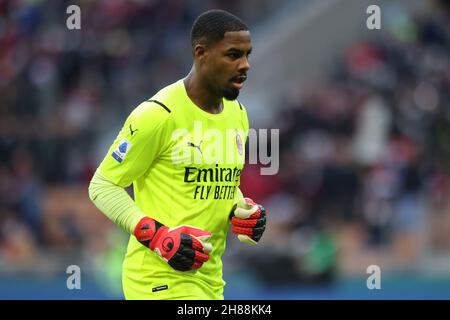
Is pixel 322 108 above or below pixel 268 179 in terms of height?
above

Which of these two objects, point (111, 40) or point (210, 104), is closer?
point (210, 104)

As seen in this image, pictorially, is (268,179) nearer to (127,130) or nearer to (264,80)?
(264,80)

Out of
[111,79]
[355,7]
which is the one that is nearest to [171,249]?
[111,79]

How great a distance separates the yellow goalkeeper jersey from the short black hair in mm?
346

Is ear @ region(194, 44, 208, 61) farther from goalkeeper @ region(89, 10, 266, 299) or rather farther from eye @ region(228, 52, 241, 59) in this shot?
eye @ region(228, 52, 241, 59)

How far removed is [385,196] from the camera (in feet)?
48.6

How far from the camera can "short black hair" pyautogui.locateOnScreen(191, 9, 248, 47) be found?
633 cm

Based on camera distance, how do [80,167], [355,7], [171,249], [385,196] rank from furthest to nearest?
1. [355,7]
2. [80,167]
3. [385,196]
4. [171,249]

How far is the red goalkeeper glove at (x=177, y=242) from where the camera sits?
6004 mm

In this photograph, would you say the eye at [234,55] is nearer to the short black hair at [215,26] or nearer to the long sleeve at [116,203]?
the short black hair at [215,26]

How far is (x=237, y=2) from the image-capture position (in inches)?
757
